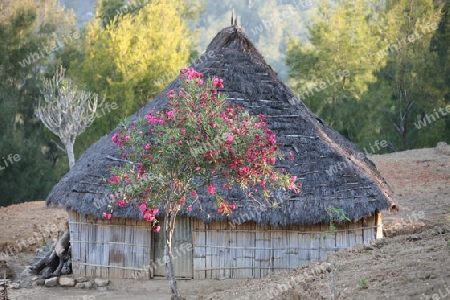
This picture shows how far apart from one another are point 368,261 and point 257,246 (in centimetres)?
401

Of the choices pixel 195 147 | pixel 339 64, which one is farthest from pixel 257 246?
pixel 339 64

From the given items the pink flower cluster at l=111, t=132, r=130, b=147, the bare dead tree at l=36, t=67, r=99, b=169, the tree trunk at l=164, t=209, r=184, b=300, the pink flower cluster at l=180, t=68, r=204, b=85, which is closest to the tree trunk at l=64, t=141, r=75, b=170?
the bare dead tree at l=36, t=67, r=99, b=169

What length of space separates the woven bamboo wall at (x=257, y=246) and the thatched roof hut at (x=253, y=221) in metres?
0.02

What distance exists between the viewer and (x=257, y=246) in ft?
46.6

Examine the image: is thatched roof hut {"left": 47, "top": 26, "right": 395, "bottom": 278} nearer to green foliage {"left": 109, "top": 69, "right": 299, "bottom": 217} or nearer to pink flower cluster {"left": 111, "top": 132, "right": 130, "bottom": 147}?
green foliage {"left": 109, "top": 69, "right": 299, "bottom": 217}

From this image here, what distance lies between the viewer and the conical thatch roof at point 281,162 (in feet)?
45.0

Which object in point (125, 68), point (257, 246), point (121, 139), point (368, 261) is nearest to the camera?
point (368, 261)

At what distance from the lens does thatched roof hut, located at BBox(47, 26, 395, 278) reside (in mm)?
13766

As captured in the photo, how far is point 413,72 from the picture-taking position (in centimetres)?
2941

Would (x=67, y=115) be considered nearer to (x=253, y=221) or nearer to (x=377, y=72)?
(x=253, y=221)

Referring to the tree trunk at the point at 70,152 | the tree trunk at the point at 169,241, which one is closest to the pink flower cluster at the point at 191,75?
the tree trunk at the point at 169,241

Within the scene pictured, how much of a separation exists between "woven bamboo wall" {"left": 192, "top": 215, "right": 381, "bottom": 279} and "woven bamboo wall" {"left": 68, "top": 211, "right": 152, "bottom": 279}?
1.13m

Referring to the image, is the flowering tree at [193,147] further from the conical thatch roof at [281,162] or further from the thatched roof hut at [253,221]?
the thatched roof hut at [253,221]

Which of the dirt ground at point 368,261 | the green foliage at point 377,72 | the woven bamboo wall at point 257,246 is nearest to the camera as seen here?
the dirt ground at point 368,261
